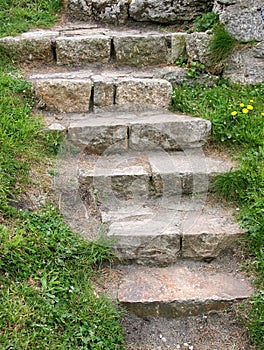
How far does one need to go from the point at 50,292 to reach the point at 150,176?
1143 mm

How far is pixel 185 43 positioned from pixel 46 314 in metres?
2.83

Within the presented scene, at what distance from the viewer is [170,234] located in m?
2.75

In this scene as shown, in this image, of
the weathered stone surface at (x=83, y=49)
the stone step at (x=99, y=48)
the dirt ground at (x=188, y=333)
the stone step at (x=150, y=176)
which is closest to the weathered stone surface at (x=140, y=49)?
the stone step at (x=99, y=48)

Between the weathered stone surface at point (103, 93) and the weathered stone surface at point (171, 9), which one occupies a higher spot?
the weathered stone surface at point (171, 9)

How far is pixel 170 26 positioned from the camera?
4.48 m

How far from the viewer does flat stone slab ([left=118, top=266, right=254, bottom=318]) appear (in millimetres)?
2514

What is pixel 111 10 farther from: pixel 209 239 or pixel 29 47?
pixel 209 239

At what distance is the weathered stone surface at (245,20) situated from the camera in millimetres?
3830

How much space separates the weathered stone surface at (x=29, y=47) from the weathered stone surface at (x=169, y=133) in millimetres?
1253

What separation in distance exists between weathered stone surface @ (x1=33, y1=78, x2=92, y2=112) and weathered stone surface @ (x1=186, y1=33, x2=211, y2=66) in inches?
40.1

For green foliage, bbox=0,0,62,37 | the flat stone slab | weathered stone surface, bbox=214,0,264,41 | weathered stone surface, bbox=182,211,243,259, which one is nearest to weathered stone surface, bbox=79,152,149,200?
weathered stone surface, bbox=182,211,243,259

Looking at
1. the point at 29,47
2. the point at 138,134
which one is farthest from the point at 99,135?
the point at 29,47

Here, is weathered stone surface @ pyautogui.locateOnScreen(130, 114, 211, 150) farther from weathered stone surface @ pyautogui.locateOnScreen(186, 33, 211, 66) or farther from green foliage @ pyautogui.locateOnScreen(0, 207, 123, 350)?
green foliage @ pyautogui.locateOnScreen(0, 207, 123, 350)

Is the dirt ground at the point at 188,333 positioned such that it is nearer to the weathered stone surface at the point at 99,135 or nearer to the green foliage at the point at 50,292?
the green foliage at the point at 50,292
